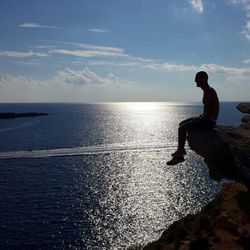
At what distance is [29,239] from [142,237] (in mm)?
12873

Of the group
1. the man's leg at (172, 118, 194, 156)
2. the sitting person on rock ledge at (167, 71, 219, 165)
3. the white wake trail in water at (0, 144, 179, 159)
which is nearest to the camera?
the sitting person on rock ledge at (167, 71, 219, 165)

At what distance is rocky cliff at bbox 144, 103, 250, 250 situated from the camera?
20.1 meters

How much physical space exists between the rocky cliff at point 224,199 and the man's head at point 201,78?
2524mm

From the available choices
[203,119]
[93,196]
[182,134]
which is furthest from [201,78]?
[93,196]

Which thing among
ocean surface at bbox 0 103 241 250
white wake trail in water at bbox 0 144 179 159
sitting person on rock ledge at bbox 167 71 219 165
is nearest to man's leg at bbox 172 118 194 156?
sitting person on rock ledge at bbox 167 71 219 165

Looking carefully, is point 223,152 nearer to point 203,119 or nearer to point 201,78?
point 203,119

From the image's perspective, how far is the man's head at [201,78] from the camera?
19281mm

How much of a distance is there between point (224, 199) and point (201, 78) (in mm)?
10697

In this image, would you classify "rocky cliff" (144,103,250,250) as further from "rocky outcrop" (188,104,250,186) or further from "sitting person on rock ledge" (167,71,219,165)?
"sitting person on rock ledge" (167,71,219,165)

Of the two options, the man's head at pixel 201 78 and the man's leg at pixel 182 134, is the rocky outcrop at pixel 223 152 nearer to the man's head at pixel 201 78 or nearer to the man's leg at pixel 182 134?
the man's leg at pixel 182 134

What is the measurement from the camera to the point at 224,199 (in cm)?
2669

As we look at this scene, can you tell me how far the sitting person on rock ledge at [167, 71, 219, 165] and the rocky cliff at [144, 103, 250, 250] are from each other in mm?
412

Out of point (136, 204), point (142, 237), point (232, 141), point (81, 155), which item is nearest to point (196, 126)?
point (232, 141)

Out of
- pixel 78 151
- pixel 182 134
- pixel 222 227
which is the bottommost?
pixel 78 151
